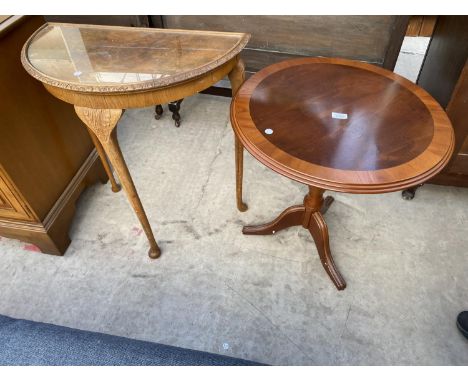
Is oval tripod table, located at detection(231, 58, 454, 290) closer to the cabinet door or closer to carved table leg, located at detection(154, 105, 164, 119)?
the cabinet door

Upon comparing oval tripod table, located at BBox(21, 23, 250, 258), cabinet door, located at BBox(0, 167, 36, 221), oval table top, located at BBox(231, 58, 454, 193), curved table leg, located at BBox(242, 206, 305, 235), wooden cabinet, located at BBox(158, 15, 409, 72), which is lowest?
curved table leg, located at BBox(242, 206, 305, 235)

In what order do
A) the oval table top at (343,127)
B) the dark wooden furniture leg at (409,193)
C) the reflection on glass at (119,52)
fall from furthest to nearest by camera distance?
the dark wooden furniture leg at (409,193) < the reflection on glass at (119,52) < the oval table top at (343,127)

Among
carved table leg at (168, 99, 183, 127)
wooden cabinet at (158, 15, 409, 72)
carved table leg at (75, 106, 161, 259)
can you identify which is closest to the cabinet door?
carved table leg at (75, 106, 161, 259)

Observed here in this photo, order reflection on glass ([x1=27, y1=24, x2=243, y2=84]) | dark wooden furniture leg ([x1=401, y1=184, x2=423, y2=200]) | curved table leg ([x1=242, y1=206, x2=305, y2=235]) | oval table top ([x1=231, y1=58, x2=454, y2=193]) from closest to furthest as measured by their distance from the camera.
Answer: oval table top ([x1=231, y1=58, x2=454, y2=193]) < reflection on glass ([x1=27, y1=24, x2=243, y2=84]) < curved table leg ([x1=242, y1=206, x2=305, y2=235]) < dark wooden furniture leg ([x1=401, y1=184, x2=423, y2=200])

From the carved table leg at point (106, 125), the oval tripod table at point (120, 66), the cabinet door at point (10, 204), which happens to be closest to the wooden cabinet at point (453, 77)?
the oval tripod table at point (120, 66)

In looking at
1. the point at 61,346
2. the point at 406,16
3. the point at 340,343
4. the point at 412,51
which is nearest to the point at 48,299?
the point at 61,346

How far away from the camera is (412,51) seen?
10.3ft

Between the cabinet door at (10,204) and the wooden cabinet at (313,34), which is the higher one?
the wooden cabinet at (313,34)

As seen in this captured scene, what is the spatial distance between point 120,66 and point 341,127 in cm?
80

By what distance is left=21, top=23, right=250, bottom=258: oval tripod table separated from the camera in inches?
42.6

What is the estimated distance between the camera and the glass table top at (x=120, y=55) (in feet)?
3.57

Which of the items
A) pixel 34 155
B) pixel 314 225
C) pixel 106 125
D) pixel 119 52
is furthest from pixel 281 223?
pixel 34 155

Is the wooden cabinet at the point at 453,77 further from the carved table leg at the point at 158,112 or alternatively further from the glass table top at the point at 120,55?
the carved table leg at the point at 158,112

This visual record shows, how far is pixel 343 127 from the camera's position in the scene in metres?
1.15
